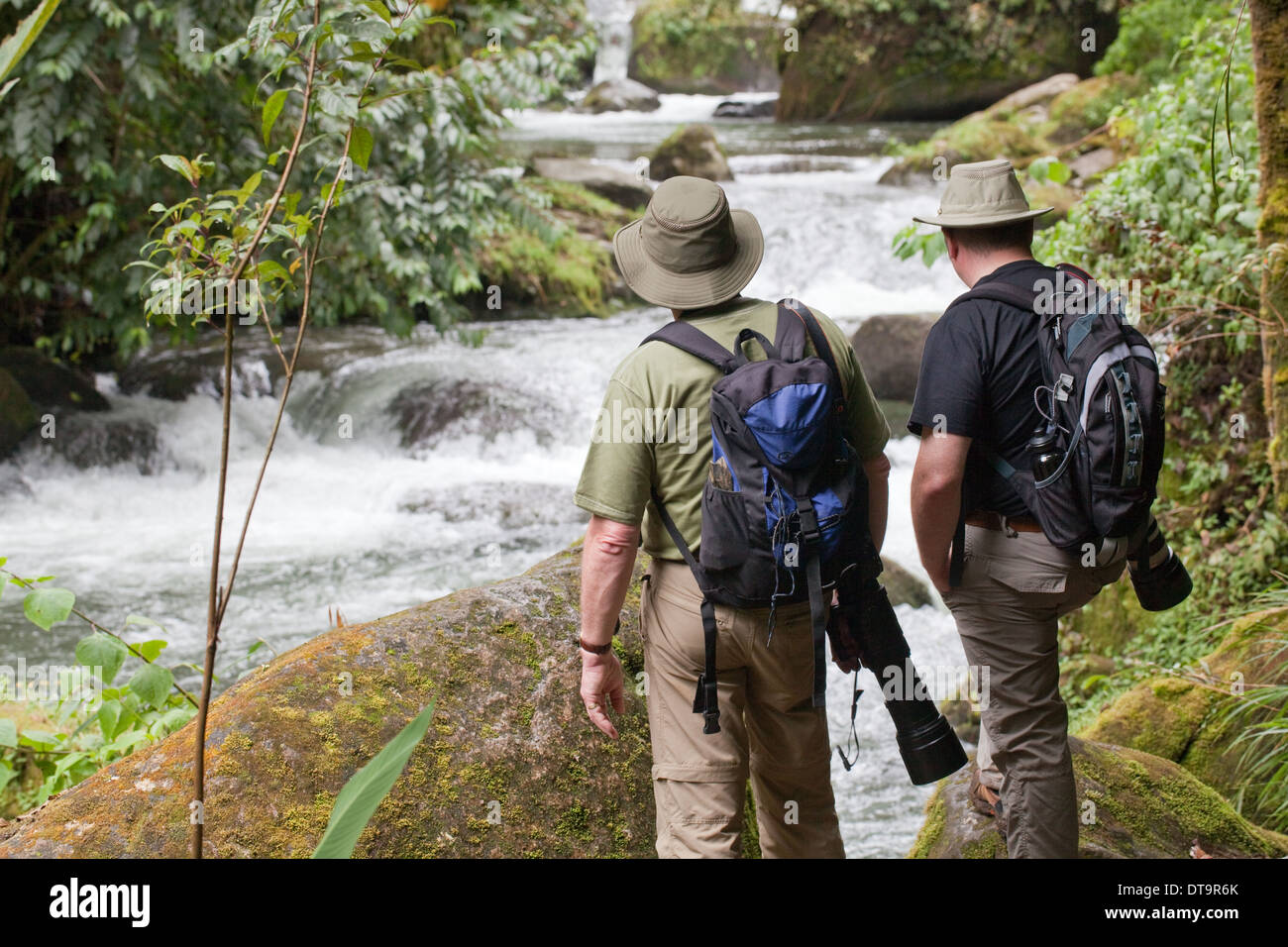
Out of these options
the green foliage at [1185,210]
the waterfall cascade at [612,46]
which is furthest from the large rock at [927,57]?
the green foliage at [1185,210]

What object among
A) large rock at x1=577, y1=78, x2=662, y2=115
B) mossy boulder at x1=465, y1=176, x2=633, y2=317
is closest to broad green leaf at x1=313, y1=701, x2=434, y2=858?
mossy boulder at x1=465, y1=176, x2=633, y2=317

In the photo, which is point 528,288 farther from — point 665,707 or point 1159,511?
point 665,707

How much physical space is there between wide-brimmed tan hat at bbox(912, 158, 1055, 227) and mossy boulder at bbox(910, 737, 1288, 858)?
175 cm

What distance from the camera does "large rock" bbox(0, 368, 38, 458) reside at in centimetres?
953

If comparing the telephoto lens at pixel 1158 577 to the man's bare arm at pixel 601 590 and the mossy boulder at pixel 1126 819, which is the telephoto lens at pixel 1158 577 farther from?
the man's bare arm at pixel 601 590

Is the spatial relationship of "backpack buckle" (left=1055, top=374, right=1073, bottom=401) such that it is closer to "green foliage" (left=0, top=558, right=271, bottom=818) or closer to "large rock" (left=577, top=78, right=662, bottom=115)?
"green foliage" (left=0, top=558, right=271, bottom=818)

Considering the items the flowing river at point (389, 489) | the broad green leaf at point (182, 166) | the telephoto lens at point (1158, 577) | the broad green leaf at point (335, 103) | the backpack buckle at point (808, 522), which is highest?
the broad green leaf at point (335, 103)

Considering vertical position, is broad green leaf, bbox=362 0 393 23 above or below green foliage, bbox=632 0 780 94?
below

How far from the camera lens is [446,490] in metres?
9.18

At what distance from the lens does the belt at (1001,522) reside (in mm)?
2807

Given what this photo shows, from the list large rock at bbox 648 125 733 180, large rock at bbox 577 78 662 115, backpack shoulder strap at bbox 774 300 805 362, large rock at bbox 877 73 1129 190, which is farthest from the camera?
large rock at bbox 577 78 662 115

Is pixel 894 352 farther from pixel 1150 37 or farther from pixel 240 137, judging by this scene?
pixel 1150 37

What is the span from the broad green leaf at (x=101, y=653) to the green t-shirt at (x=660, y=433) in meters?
1.55
